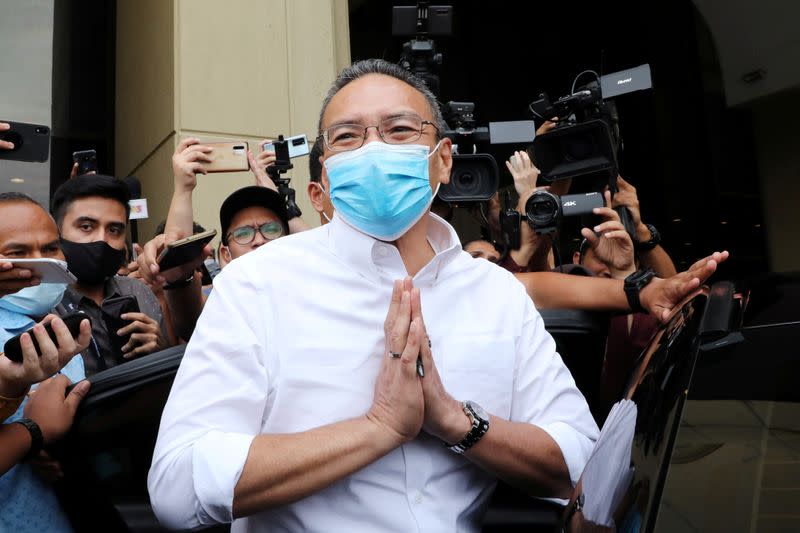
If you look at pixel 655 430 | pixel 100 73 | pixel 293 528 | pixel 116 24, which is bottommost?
pixel 293 528

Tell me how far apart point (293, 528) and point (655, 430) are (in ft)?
2.28

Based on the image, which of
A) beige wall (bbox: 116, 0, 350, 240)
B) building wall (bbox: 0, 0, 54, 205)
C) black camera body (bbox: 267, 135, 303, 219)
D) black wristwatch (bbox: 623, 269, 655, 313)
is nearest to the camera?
black wristwatch (bbox: 623, 269, 655, 313)

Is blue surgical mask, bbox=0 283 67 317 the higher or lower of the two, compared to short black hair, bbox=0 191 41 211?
lower

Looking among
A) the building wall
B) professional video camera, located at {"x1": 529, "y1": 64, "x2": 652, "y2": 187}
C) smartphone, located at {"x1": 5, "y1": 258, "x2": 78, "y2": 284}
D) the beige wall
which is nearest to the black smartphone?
smartphone, located at {"x1": 5, "y1": 258, "x2": 78, "y2": 284}

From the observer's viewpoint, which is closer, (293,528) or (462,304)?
(293,528)

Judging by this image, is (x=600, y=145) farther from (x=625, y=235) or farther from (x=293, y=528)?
(x=293, y=528)

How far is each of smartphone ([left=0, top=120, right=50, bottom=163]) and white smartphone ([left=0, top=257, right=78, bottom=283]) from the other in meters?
0.54

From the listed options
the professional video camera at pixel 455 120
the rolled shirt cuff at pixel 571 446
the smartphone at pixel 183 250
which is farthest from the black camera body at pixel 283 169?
the rolled shirt cuff at pixel 571 446

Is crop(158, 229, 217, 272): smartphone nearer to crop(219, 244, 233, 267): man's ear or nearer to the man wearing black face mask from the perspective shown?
the man wearing black face mask

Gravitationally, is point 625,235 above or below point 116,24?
below

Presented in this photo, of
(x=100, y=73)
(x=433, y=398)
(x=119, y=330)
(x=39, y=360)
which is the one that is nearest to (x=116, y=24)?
(x=100, y=73)

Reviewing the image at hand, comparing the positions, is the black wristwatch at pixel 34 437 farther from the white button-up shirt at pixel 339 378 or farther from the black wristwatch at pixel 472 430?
the black wristwatch at pixel 472 430

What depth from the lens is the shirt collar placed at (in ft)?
5.25

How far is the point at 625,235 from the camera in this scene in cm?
253
